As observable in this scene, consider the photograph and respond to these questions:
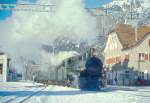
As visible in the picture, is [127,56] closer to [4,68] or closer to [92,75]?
[4,68]

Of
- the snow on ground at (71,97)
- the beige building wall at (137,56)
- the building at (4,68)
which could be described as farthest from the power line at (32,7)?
the building at (4,68)

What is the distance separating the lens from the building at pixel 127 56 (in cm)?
7238

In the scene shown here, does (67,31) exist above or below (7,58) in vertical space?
above

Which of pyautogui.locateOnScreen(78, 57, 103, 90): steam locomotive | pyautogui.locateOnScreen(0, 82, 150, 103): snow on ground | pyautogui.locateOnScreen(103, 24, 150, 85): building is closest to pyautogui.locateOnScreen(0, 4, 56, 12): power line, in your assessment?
pyautogui.locateOnScreen(78, 57, 103, 90): steam locomotive

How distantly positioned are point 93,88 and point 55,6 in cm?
1646

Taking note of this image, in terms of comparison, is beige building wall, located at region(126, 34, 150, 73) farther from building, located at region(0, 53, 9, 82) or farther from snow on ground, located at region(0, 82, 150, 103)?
snow on ground, located at region(0, 82, 150, 103)

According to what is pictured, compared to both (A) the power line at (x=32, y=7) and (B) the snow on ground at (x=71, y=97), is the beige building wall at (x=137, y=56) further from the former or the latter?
(B) the snow on ground at (x=71, y=97)

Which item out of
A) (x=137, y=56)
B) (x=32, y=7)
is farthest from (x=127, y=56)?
(x=32, y=7)

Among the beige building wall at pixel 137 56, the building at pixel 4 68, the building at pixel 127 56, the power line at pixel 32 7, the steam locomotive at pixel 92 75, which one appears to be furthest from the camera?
the building at pixel 4 68

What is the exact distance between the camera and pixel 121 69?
77.2 m

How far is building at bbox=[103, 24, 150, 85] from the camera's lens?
237ft

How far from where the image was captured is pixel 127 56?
75.2m

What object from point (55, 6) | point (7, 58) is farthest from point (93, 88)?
point (7, 58)

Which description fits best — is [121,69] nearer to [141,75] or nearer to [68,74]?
[141,75]
